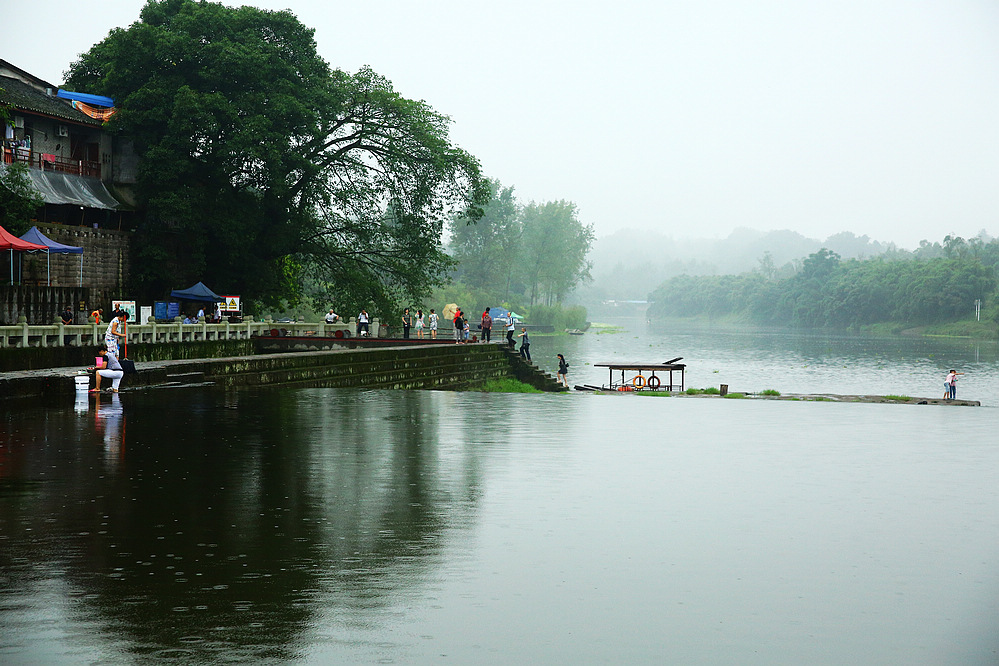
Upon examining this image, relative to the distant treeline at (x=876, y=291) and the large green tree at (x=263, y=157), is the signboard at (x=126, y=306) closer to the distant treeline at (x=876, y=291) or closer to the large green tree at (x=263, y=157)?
the large green tree at (x=263, y=157)

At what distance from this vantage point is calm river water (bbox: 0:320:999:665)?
16.7 ft

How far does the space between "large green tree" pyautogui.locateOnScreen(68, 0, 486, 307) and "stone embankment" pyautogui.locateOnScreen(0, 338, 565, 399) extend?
5622mm

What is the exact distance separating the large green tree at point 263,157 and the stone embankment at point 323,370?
18.4 feet

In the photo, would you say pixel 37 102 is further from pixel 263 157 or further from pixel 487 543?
pixel 487 543

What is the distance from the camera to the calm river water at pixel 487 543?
16.7ft

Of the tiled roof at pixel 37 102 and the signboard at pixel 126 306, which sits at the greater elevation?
the tiled roof at pixel 37 102

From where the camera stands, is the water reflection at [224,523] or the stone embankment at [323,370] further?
the stone embankment at [323,370]

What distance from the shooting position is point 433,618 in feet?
17.7

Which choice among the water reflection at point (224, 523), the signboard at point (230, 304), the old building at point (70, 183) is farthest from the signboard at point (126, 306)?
the water reflection at point (224, 523)

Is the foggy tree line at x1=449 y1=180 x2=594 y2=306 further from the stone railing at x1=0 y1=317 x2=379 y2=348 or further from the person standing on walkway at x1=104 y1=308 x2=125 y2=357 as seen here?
the person standing on walkway at x1=104 y1=308 x2=125 y2=357

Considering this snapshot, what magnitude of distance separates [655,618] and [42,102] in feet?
132

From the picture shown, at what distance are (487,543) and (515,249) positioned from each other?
114664 mm

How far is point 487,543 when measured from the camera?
23.7 feet

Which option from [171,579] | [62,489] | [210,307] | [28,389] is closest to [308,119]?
[210,307]
